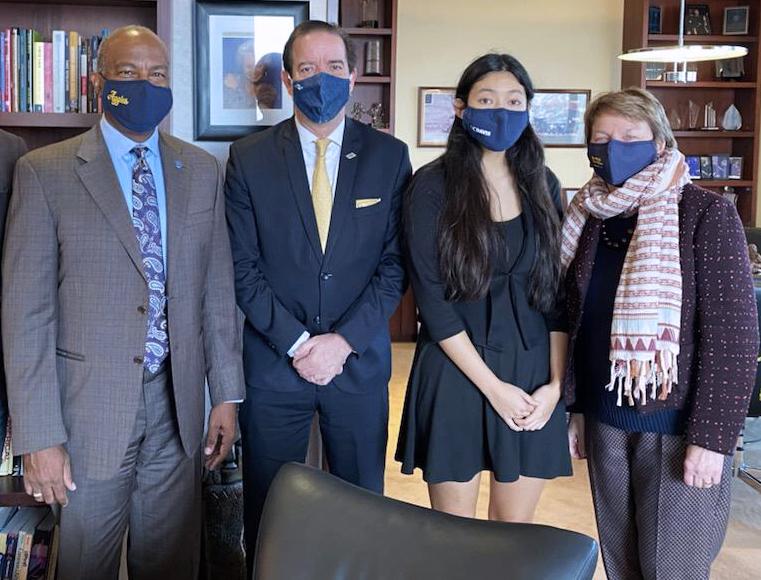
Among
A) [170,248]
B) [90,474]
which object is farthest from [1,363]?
[170,248]

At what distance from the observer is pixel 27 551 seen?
231 cm

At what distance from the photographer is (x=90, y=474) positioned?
1848 mm

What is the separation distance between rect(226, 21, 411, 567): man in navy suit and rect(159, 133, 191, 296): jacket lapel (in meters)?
0.20

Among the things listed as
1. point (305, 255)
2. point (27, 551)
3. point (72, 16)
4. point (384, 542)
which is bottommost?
point (27, 551)

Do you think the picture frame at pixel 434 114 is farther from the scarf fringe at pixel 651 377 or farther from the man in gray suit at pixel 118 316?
the scarf fringe at pixel 651 377

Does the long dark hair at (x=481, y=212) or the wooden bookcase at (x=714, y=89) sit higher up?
the wooden bookcase at (x=714, y=89)

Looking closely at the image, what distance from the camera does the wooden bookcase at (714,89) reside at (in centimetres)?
611

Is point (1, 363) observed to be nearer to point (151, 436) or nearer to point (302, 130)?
point (151, 436)

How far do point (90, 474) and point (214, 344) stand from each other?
1.33ft

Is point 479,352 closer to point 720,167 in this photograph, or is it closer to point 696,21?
point 720,167

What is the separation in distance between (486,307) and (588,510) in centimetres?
183

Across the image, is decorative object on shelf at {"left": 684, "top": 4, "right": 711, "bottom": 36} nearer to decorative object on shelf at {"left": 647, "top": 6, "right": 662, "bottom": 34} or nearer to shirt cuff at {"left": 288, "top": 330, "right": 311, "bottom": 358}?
decorative object on shelf at {"left": 647, "top": 6, "right": 662, "bottom": 34}

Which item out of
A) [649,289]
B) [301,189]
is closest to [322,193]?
[301,189]

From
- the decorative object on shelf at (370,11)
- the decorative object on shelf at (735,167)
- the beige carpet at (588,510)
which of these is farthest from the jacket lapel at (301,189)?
the decorative object on shelf at (735,167)
